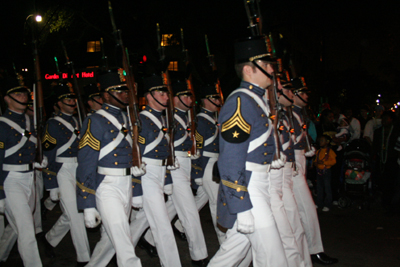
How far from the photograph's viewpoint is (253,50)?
3.40 meters

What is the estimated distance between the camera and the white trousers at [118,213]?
153 inches

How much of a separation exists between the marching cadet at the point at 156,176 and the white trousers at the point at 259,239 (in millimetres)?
1354

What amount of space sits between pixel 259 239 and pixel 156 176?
2.09m

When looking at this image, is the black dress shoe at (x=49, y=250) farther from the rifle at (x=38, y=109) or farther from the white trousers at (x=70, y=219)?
the rifle at (x=38, y=109)

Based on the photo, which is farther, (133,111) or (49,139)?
(49,139)

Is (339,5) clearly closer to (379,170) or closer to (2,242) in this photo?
(379,170)

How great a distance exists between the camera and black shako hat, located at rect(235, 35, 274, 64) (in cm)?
340

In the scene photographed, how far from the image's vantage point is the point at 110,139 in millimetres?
4168

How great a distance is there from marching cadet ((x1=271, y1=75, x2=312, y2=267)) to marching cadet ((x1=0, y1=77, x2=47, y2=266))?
2.90 m

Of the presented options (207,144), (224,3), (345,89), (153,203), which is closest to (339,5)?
(224,3)

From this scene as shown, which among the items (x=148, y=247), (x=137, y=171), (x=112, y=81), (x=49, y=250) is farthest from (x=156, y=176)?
(x=49, y=250)

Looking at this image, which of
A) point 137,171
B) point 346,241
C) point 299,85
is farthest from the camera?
point 346,241

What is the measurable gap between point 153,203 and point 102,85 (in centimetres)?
149

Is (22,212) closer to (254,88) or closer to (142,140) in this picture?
(142,140)
